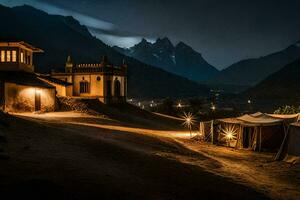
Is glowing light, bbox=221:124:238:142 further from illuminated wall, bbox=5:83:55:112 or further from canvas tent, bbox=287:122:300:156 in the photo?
illuminated wall, bbox=5:83:55:112

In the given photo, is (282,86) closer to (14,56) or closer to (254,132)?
(14,56)

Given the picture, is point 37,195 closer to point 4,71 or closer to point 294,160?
point 294,160

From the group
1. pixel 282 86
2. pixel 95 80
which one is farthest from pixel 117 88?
pixel 282 86

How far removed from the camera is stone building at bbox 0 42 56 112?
1492 inches

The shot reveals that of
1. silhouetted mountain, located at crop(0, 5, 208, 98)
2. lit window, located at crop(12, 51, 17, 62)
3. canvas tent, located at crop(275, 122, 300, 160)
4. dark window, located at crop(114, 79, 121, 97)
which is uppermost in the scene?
silhouetted mountain, located at crop(0, 5, 208, 98)

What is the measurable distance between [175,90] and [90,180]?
160737 millimetres

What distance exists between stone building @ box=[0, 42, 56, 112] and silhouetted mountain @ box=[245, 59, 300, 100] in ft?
323

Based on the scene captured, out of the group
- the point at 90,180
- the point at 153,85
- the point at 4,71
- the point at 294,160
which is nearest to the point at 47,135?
the point at 90,180

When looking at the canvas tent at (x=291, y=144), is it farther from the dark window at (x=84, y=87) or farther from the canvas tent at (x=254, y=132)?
the dark window at (x=84, y=87)

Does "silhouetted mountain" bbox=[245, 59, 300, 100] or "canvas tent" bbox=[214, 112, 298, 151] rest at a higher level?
"silhouetted mountain" bbox=[245, 59, 300, 100]

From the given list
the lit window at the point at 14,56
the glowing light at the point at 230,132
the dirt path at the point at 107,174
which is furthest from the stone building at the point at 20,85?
the glowing light at the point at 230,132

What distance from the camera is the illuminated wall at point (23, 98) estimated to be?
37.8 meters

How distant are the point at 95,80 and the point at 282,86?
115m

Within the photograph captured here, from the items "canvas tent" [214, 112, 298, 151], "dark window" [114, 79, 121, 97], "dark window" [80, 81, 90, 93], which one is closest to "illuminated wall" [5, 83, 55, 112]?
"dark window" [80, 81, 90, 93]
